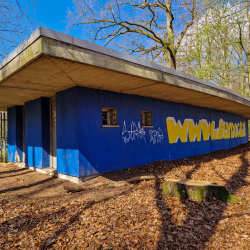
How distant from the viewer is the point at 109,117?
7.47 meters

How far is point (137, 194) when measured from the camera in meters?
4.86

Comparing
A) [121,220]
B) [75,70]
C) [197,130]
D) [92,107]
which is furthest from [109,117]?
[197,130]

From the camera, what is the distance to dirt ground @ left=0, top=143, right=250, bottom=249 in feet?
9.89

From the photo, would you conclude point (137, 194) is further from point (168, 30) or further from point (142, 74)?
point (168, 30)

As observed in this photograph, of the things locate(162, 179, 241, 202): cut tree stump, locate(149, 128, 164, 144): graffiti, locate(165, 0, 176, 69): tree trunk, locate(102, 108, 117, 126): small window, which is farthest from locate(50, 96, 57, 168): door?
locate(165, 0, 176, 69): tree trunk

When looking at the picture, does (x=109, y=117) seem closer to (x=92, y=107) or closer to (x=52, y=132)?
(x=92, y=107)

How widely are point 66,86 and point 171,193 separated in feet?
15.0

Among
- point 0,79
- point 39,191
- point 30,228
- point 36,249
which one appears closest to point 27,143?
point 39,191

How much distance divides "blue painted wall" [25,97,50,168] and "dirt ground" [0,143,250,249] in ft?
8.38

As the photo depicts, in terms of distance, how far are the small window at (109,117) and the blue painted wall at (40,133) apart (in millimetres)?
2614

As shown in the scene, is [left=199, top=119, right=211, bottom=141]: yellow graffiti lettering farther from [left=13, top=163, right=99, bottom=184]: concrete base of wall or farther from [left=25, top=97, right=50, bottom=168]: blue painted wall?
[left=25, top=97, right=50, bottom=168]: blue painted wall

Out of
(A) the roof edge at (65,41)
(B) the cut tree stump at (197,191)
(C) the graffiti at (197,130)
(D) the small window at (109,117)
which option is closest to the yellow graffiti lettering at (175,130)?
(C) the graffiti at (197,130)

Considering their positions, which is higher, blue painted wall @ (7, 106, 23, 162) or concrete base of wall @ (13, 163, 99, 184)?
blue painted wall @ (7, 106, 23, 162)

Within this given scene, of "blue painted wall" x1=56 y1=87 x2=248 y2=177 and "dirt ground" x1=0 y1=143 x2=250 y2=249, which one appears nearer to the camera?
"dirt ground" x1=0 y1=143 x2=250 y2=249
